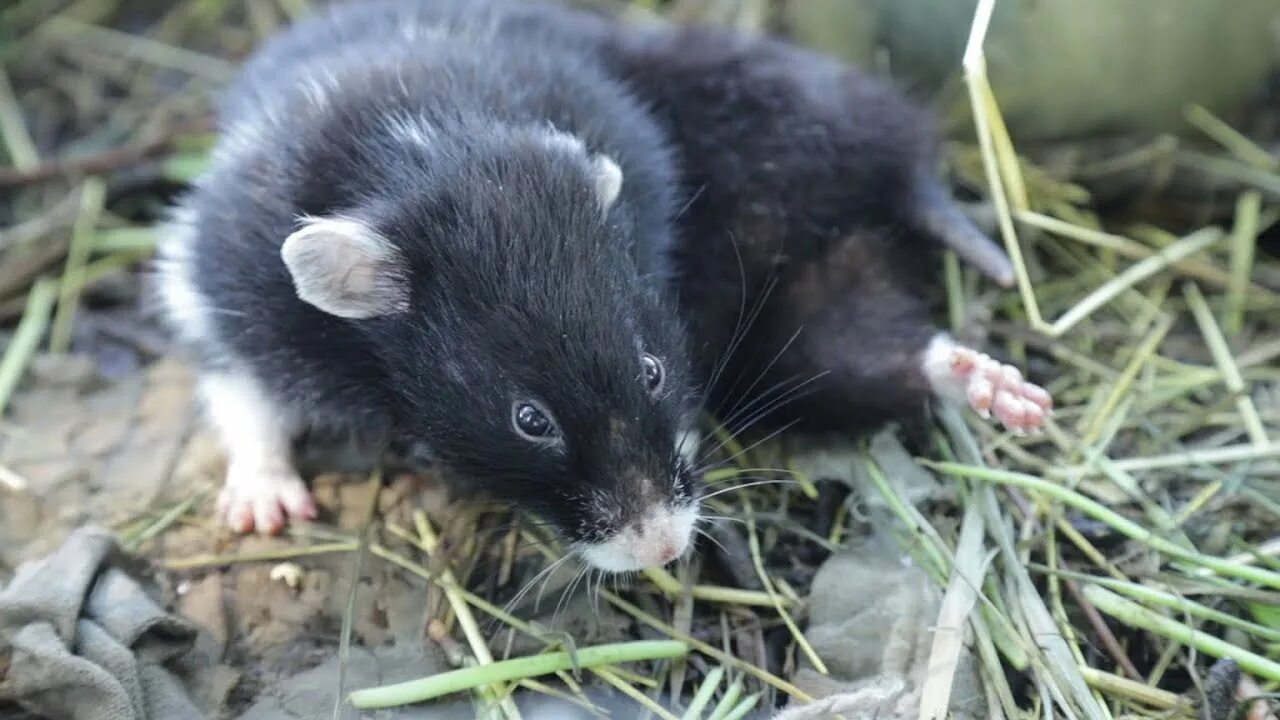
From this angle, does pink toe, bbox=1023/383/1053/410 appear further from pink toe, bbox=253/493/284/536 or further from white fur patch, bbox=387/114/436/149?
pink toe, bbox=253/493/284/536

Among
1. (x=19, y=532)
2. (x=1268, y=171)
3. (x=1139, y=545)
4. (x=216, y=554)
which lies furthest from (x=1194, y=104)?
(x=19, y=532)

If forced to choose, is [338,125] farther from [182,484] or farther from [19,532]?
[19,532]

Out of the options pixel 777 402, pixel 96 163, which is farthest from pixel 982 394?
pixel 96 163

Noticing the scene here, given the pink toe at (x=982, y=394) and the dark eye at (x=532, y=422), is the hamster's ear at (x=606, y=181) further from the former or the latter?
the pink toe at (x=982, y=394)

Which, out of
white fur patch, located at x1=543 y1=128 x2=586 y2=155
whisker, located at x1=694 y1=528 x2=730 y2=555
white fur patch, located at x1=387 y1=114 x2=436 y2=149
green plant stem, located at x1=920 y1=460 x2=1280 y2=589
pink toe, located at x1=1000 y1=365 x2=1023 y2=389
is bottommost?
whisker, located at x1=694 y1=528 x2=730 y2=555

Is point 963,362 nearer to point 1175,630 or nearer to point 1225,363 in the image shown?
point 1175,630

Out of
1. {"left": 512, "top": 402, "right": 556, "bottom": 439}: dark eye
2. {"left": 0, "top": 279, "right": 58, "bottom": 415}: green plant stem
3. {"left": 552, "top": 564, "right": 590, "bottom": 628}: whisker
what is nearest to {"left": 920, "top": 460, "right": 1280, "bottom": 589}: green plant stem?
{"left": 552, "top": 564, "right": 590, "bottom": 628}: whisker
